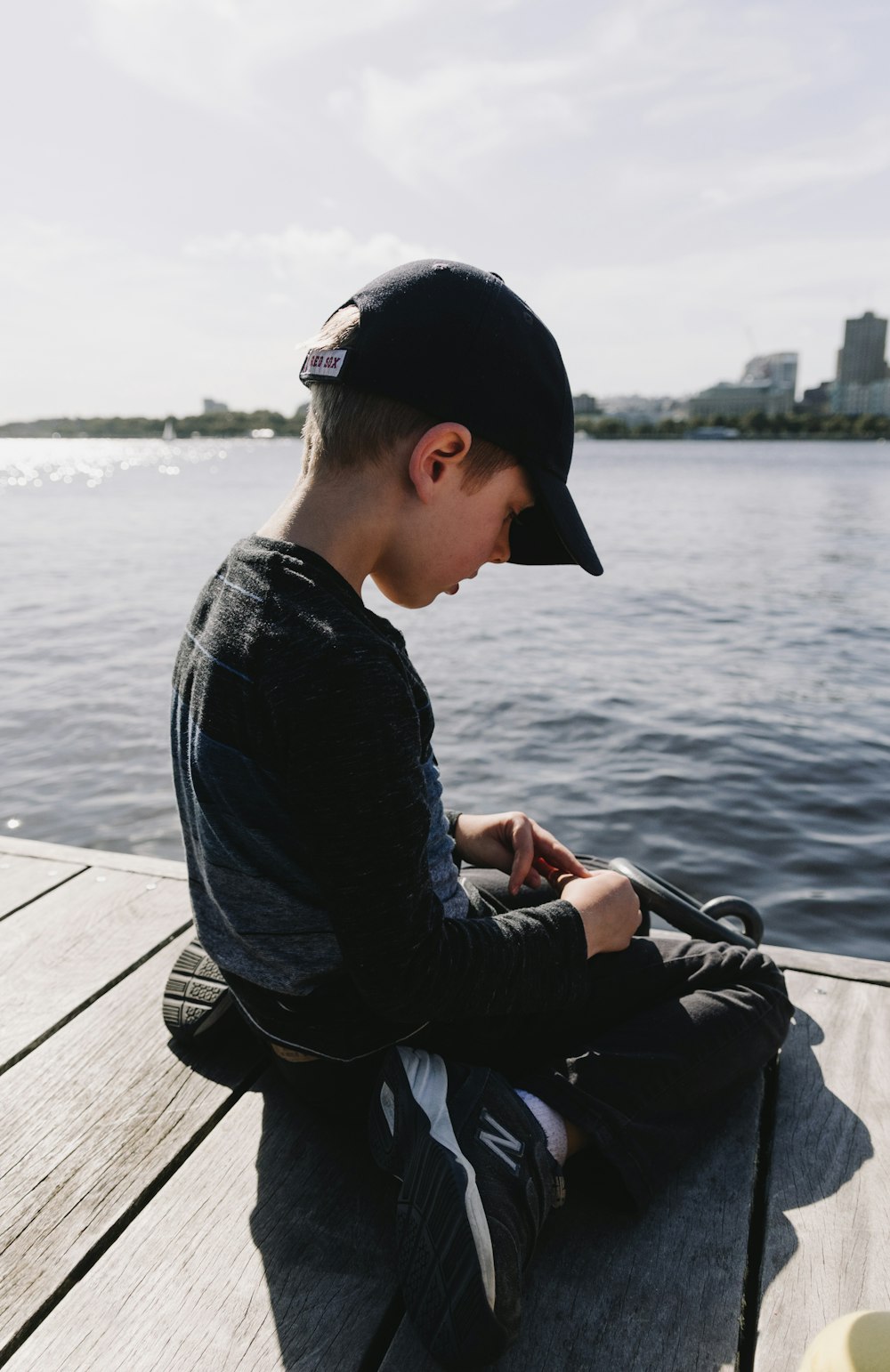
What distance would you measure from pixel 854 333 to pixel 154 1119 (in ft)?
570

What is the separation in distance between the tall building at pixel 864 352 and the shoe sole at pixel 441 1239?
553 feet

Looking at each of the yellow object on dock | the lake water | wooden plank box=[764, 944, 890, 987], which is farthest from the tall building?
the yellow object on dock

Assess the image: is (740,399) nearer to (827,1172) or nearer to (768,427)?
(768,427)

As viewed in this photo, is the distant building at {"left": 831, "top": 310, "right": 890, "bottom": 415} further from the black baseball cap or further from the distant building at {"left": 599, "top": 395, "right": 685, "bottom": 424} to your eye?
the black baseball cap

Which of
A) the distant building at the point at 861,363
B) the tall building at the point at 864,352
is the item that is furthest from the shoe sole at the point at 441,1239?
the tall building at the point at 864,352

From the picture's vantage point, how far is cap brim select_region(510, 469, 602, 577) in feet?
5.62

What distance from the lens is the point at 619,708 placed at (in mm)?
7590

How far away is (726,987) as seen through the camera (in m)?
2.08

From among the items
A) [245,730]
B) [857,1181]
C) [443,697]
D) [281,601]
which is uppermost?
[281,601]

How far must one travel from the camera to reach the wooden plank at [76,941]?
2.33 metres

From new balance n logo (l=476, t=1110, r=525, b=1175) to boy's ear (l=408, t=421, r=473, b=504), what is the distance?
0.99 meters

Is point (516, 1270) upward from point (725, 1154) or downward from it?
upward

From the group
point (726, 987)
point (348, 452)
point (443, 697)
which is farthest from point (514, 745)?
point (348, 452)

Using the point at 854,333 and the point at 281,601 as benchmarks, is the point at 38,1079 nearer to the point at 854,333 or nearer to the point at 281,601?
the point at 281,601
